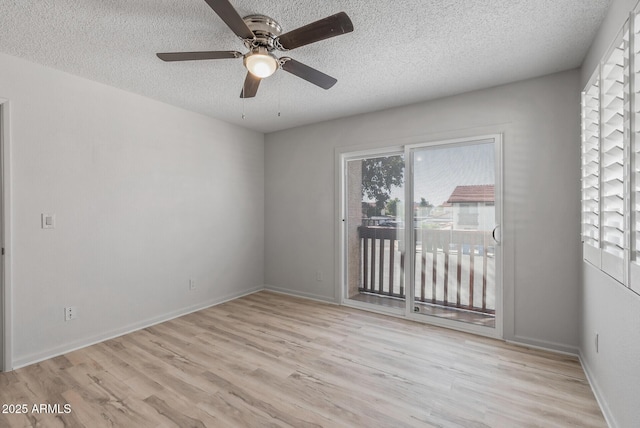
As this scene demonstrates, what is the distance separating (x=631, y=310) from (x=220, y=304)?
3868mm

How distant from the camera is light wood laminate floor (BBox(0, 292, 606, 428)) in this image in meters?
1.80

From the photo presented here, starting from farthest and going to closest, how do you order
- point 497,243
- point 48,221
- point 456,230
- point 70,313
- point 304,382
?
point 456,230 < point 497,243 < point 70,313 < point 48,221 < point 304,382

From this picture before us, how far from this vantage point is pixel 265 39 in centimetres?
191

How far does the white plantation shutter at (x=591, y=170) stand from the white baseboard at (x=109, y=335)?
3.90 meters

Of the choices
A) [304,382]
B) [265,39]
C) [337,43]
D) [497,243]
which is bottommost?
[304,382]

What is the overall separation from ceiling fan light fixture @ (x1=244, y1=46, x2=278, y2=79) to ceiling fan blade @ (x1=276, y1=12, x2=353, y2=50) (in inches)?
4.9

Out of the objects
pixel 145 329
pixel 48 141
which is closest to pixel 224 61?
pixel 48 141

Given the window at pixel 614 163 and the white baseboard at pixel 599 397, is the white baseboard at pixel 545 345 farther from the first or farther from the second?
the window at pixel 614 163

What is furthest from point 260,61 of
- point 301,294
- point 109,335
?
point 301,294

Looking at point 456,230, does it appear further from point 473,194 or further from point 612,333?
point 612,333

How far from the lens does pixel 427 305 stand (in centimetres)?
333

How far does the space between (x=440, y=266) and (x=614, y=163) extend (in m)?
1.92

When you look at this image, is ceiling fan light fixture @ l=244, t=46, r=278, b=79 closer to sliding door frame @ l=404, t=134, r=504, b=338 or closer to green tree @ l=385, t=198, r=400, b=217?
sliding door frame @ l=404, t=134, r=504, b=338

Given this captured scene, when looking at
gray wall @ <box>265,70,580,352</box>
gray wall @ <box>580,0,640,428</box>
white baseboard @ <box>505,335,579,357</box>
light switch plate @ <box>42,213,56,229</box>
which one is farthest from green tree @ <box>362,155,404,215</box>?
light switch plate @ <box>42,213,56,229</box>
